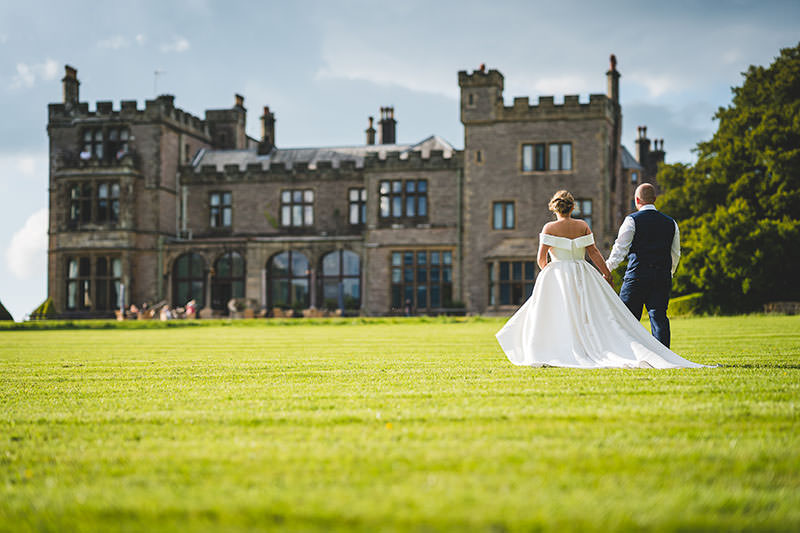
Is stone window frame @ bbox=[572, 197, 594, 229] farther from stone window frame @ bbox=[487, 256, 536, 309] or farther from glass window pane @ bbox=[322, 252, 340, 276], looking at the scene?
glass window pane @ bbox=[322, 252, 340, 276]

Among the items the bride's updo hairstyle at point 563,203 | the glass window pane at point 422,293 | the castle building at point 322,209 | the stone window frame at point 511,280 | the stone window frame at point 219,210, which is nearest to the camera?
the bride's updo hairstyle at point 563,203

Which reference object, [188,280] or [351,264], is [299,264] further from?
[188,280]

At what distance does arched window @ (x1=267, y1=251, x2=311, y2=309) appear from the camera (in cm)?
3588

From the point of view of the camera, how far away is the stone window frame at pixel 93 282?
1405 inches

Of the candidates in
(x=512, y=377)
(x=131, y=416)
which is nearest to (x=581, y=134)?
(x=512, y=377)

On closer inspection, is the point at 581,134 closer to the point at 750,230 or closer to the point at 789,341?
the point at 750,230

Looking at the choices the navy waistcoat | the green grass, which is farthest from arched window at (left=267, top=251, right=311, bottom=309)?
the green grass

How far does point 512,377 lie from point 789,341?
6.14 metres

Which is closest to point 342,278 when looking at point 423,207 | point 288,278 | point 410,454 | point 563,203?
point 288,278

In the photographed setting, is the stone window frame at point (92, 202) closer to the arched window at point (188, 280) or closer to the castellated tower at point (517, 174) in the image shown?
the arched window at point (188, 280)

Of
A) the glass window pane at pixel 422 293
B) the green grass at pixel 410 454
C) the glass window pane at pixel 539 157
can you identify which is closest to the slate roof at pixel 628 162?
the glass window pane at pixel 539 157

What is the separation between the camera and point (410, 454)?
3.08 meters

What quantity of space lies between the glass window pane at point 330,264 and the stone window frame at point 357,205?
1.88m

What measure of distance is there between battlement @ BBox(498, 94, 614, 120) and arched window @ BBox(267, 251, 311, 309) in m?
11.1
